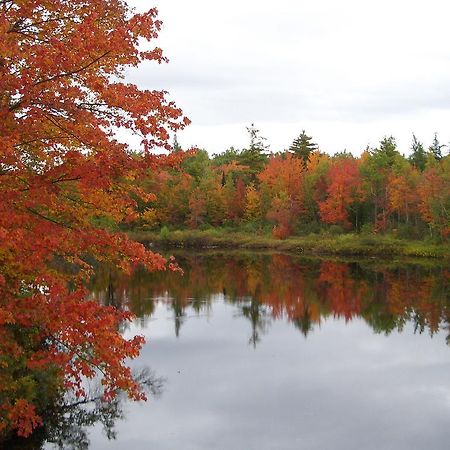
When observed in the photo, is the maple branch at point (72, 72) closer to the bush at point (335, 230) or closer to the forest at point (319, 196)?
the forest at point (319, 196)

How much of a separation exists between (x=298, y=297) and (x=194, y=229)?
47.9 m

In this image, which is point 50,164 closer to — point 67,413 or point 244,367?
point 67,413

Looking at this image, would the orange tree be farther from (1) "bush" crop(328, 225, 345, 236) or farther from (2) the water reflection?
(1) "bush" crop(328, 225, 345, 236)

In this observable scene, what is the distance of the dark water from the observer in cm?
1543

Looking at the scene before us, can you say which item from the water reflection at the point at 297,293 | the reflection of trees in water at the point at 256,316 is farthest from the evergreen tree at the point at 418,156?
the reflection of trees in water at the point at 256,316

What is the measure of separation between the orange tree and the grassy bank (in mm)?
51139

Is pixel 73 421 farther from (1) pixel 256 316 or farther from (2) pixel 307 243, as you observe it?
(2) pixel 307 243

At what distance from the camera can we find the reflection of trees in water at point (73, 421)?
13.8 meters

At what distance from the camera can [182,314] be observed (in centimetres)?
3077

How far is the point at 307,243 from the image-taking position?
67.4 metres

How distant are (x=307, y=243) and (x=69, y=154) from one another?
59.8 m

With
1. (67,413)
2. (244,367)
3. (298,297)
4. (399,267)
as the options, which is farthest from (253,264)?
(67,413)

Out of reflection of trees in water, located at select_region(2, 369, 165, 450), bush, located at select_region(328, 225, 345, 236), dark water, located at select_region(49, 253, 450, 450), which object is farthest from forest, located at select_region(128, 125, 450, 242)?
reflection of trees in water, located at select_region(2, 369, 165, 450)

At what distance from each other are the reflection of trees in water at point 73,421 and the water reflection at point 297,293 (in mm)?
9813
